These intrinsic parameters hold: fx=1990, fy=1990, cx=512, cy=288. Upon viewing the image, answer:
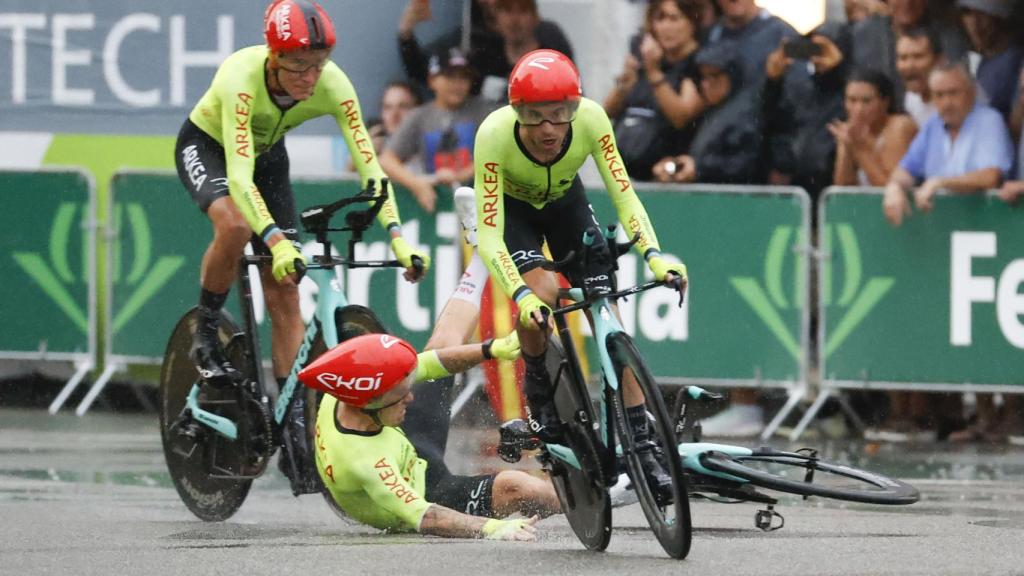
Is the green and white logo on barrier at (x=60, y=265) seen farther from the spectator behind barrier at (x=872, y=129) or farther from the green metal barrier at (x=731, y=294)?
the spectator behind barrier at (x=872, y=129)

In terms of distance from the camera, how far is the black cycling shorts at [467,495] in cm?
827

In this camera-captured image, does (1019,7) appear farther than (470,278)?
Yes

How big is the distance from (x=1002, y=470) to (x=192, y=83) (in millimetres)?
6226

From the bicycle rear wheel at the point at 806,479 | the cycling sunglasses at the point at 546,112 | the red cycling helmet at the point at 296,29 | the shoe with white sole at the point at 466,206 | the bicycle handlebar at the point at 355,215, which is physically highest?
the red cycling helmet at the point at 296,29

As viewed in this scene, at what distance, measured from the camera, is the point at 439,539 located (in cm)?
776

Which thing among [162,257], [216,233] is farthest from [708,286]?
[216,233]

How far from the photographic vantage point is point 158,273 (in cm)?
1346

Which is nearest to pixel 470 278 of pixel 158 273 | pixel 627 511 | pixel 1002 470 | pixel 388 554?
pixel 627 511

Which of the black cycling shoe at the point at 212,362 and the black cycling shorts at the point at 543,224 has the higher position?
the black cycling shorts at the point at 543,224

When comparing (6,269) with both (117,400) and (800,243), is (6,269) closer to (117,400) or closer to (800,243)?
(117,400)

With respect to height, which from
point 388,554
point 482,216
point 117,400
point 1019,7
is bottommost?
point 117,400

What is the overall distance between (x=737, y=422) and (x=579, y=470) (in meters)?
5.30

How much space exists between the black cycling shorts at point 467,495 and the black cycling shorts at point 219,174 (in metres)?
1.41

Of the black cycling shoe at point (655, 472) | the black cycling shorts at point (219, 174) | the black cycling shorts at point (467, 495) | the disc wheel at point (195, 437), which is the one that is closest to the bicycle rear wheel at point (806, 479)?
the black cycling shoe at point (655, 472)
